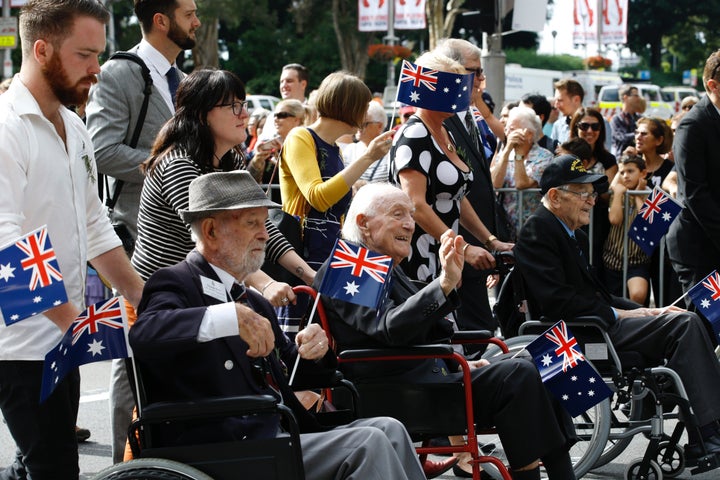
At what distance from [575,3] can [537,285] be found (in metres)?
29.5

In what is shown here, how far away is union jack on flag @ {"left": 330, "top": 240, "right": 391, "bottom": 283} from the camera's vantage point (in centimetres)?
447

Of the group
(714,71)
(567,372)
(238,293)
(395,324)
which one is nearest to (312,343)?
(238,293)

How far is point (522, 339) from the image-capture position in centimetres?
568

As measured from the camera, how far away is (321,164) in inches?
240

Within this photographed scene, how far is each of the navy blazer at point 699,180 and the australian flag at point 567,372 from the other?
1795 mm

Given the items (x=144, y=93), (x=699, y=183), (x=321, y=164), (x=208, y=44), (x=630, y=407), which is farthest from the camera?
(x=208, y=44)

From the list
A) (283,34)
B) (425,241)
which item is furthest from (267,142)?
(283,34)

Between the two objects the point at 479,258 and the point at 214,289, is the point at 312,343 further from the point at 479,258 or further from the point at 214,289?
the point at 479,258

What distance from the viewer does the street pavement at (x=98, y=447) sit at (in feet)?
19.6

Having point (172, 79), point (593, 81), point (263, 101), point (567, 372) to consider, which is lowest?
point (263, 101)

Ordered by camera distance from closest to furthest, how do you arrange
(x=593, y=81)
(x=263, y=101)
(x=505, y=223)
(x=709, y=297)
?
(x=709, y=297), (x=505, y=223), (x=263, y=101), (x=593, y=81)

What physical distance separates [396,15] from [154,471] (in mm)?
34671

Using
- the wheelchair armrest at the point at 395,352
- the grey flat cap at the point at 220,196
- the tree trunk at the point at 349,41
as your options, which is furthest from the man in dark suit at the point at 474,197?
the tree trunk at the point at 349,41

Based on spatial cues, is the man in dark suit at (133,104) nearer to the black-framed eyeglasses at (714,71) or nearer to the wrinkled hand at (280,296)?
the wrinkled hand at (280,296)
